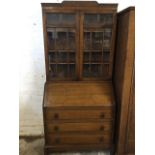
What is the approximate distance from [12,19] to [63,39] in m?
1.15

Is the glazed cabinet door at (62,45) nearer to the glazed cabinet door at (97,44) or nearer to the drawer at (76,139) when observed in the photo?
the glazed cabinet door at (97,44)

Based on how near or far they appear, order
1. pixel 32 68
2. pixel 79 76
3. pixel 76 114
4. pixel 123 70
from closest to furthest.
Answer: pixel 123 70 < pixel 76 114 < pixel 79 76 < pixel 32 68

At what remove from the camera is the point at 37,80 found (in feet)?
7.45

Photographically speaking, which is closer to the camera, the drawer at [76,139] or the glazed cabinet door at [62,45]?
the glazed cabinet door at [62,45]

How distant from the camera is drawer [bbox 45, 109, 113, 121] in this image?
186 cm

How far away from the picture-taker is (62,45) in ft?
6.36

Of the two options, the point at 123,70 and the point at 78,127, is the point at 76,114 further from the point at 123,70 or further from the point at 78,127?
the point at 123,70

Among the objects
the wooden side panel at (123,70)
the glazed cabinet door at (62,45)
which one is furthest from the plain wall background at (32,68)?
the wooden side panel at (123,70)

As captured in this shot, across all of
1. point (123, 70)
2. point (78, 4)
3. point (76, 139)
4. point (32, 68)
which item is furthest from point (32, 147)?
point (78, 4)

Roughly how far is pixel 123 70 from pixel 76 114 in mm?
621

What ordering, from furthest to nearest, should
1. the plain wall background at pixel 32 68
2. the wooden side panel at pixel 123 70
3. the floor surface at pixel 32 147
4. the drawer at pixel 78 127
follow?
the floor surface at pixel 32 147
the plain wall background at pixel 32 68
the drawer at pixel 78 127
the wooden side panel at pixel 123 70

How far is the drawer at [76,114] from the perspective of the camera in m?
1.86

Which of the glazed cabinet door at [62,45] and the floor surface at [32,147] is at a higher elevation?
the glazed cabinet door at [62,45]

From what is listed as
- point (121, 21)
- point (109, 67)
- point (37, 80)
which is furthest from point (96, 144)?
point (121, 21)
